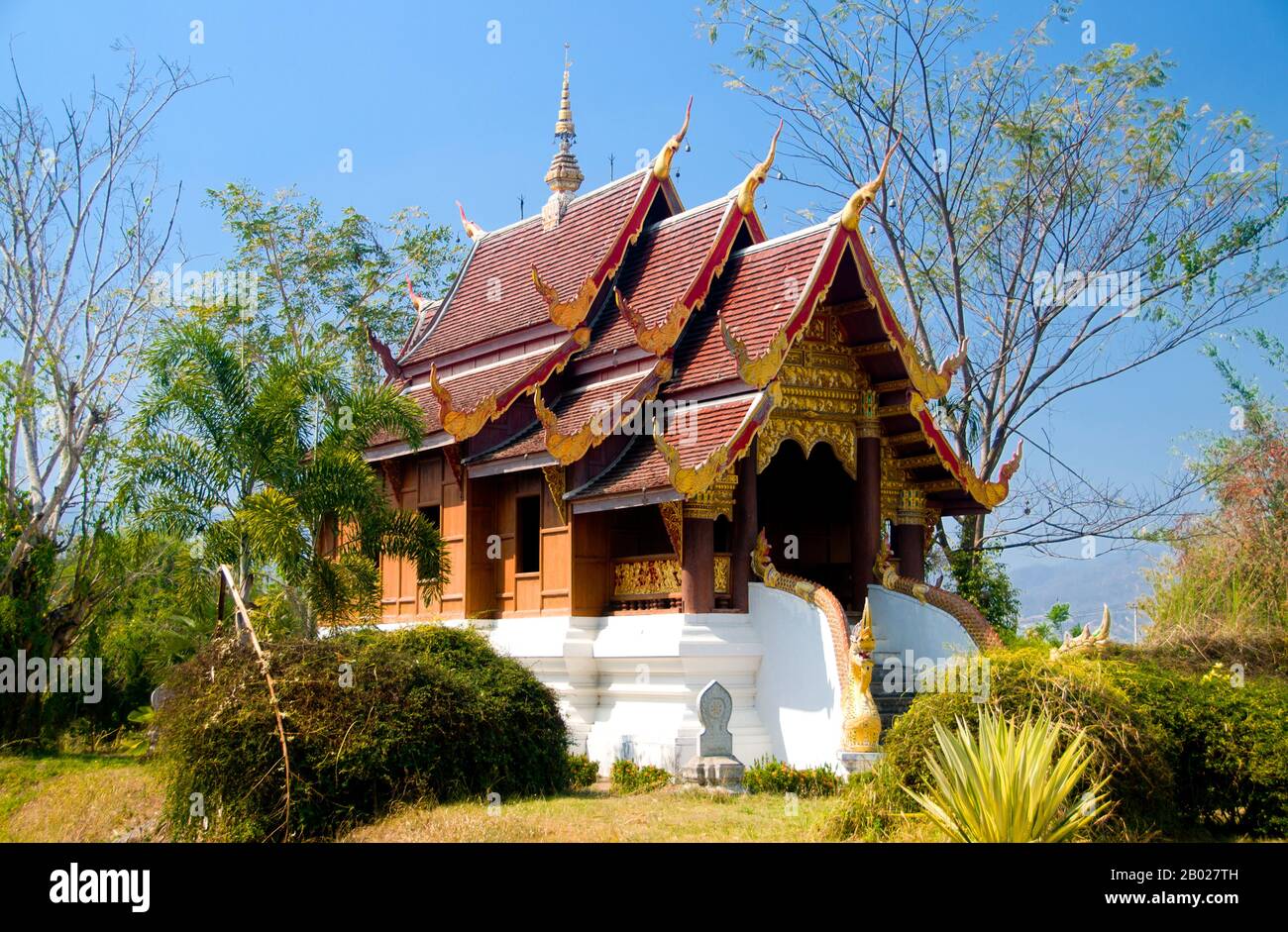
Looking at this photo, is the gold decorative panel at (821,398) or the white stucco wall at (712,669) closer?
the white stucco wall at (712,669)

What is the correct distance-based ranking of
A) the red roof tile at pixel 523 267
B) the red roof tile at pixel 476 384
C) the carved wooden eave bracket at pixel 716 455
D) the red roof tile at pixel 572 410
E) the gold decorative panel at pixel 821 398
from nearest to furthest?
1. the carved wooden eave bracket at pixel 716 455
2. the gold decorative panel at pixel 821 398
3. the red roof tile at pixel 572 410
4. the red roof tile at pixel 476 384
5. the red roof tile at pixel 523 267

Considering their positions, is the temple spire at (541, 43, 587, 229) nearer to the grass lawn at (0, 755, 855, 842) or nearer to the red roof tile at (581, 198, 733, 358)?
the red roof tile at (581, 198, 733, 358)

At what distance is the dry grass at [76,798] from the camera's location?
1174cm

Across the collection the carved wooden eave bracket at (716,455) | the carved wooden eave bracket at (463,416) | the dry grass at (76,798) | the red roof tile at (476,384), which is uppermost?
the red roof tile at (476,384)

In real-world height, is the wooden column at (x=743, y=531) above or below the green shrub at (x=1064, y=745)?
above

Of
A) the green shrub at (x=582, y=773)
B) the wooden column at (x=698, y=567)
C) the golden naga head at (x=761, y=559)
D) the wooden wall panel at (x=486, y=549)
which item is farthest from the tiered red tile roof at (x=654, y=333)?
the green shrub at (x=582, y=773)

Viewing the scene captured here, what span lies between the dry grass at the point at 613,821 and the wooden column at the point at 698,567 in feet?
7.77

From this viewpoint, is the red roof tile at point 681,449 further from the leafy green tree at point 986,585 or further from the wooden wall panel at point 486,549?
the leafy green tree at point 986,585

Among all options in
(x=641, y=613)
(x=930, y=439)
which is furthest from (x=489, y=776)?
(x=930, y=439)

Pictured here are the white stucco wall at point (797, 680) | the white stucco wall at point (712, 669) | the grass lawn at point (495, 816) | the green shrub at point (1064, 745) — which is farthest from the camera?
the white stucco wall at point (712, 669)

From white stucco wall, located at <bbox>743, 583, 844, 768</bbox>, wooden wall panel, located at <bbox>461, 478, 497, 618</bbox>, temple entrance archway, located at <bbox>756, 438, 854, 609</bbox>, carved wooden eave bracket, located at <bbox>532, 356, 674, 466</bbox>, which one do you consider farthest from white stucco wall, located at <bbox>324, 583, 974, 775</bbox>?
carved wooden eave bracket, located at <bbox>532, 356, 674, 466</bbox>

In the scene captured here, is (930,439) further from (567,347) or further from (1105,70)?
(1105,70)

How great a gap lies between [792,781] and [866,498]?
159 inches
